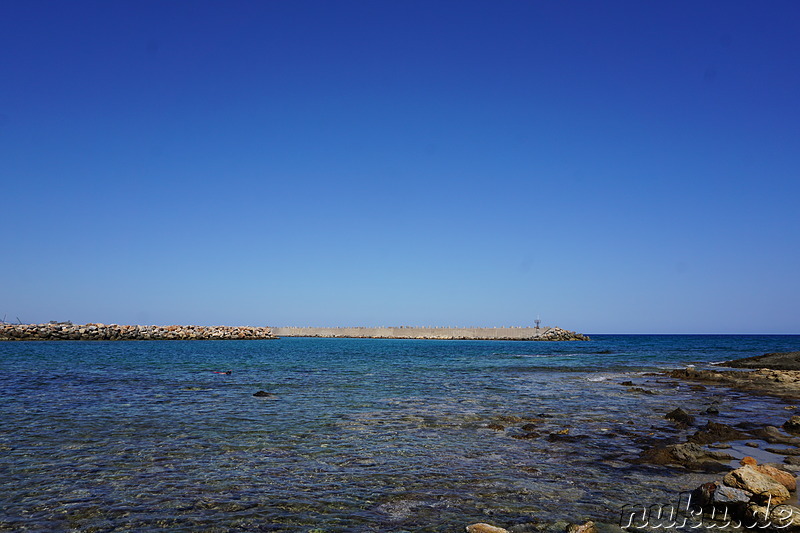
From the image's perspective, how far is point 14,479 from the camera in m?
10.1

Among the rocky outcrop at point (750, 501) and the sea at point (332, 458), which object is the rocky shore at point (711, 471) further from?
the sea at point (332, 458)

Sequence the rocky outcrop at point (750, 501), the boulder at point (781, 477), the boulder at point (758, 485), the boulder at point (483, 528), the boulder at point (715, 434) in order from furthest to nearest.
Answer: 1. the boulder at point (715, 434)
2. the boulder at point (781, 477)
3. the boulder at point (758, 485)
4. the rocky outcrop at point (750, 501)
5. the boulder at point (483, 528)

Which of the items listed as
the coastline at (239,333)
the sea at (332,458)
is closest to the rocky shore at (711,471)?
the sea at (332,458)

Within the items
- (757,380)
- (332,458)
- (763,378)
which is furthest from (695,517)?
(763,378)

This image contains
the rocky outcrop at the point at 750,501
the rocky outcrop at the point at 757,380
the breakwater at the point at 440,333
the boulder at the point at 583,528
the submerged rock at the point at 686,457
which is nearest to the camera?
the boulder at the point at 583,528

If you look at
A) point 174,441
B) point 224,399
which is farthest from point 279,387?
point 174,441

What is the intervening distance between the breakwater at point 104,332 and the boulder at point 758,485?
341 feet

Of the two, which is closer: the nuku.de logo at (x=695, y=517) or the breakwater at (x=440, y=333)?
the nuku.de logo at (x=695, y=517)

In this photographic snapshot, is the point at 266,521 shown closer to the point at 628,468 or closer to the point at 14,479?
the point at 14,479

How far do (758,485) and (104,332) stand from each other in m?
107

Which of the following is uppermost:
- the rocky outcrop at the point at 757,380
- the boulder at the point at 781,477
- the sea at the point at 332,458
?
the boulder at the point at 781,477

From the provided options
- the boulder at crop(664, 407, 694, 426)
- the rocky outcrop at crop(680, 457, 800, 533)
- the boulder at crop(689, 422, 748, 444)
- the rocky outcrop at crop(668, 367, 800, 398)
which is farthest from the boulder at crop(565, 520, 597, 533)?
the rocky outcrop at crop(668, 367, 800, 398)

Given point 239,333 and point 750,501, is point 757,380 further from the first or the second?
point 239,333

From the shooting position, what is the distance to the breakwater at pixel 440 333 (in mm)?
150875
